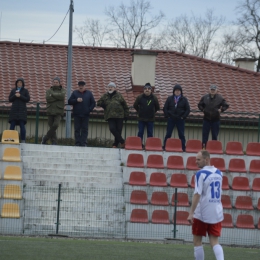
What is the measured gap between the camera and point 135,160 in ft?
60.8

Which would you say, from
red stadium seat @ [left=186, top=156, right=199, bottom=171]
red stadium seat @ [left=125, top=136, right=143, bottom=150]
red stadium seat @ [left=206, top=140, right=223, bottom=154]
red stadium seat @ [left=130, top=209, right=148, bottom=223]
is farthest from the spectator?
red stadium seat @ [left=130, top=209, right=148, bottom=223]

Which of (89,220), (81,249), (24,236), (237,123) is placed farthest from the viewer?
(237,123)

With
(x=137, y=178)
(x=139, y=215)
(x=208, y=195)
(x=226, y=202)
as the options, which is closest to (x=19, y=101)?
(x=137, y=178)

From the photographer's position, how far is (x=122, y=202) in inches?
658

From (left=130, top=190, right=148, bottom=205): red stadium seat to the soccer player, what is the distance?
6.96 m

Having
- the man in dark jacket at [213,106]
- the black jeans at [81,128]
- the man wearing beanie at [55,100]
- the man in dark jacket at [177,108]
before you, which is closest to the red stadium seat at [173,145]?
the man in dark jacket at [177,108]

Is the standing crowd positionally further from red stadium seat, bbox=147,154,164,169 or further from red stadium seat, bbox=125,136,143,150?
red stadium seat, bbox=147,154,164,169

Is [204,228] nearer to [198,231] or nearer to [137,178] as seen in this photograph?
[198,231]

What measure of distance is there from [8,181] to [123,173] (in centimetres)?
308

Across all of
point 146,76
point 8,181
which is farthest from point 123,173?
point 146,76

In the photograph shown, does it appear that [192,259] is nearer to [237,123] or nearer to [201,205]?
[201,205]

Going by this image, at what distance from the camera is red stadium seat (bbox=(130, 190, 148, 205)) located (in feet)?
55.0

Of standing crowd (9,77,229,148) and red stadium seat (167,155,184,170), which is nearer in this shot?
red stadium seat (167,155,184,170)

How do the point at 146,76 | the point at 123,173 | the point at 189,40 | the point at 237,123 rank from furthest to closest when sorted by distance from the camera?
the point at 189,40 → the point at 146,76 → the point at 237,123 → the point at 123,173
